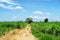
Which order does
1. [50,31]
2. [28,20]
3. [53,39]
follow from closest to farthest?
[53,39]
[50,31]
[28,20]

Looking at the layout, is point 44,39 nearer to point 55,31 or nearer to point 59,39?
point 59,39

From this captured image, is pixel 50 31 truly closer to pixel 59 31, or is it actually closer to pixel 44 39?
pixel 59 31

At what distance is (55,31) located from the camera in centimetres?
2322

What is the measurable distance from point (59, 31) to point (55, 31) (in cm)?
61

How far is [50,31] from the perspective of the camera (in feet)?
80.7

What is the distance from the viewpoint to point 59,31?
22.8 m

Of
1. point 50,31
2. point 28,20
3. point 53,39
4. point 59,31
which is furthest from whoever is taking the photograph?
point 28,20

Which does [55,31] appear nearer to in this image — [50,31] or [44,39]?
[50,31]

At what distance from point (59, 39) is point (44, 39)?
1401 mm

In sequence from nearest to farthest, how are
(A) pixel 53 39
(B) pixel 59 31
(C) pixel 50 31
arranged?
1. (A) pixel 53 39
2. (B) pixel 59 31
3. (C) pixel 50 31

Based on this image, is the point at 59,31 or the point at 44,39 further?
the point at 59,31

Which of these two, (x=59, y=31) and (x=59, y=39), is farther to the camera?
(x=59, y=31)

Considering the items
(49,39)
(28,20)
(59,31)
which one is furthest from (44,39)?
(28,20)

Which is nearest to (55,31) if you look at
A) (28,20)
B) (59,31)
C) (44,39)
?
(59,31)
